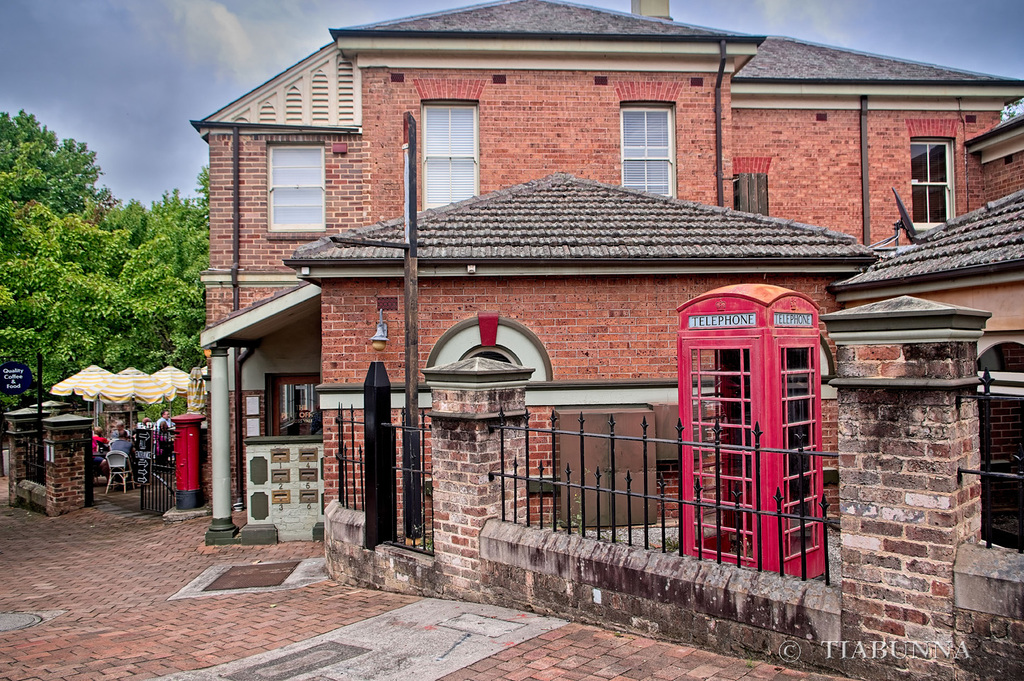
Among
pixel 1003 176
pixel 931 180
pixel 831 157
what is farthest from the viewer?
pixel 931 180

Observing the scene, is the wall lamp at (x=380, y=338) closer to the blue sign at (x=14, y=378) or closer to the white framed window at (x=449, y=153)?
the white framed window at (x=449, y=153)

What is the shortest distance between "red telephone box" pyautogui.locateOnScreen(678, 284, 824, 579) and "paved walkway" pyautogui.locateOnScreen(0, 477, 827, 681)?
3.76ft

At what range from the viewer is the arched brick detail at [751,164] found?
47.5 feet

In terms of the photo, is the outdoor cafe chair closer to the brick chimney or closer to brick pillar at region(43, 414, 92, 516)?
brick pillar at region(43, 414, 92, 516)

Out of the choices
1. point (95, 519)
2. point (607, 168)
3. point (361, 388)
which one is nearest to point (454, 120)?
point (607, 168)

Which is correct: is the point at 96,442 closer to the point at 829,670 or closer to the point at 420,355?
the point at 420,355

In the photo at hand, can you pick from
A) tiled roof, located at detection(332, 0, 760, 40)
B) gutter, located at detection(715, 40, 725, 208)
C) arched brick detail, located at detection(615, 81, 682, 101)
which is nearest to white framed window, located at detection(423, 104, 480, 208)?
tiled roof, located at detection(332, 0, 760, 40)

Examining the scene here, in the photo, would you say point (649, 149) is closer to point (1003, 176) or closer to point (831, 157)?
point (831, 157)

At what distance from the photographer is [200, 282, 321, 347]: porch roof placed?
1001 centimetres

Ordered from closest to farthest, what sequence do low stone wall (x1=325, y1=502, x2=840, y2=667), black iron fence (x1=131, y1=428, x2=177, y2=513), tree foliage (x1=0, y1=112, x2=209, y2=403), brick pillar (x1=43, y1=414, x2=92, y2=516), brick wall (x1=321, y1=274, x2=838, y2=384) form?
1. low stone wall (x1=325, y1=502, x2=840, y2=667)
2. brick wall (x1=321, y1=274, x2=838, y2=384)
3. brick pillar (x1=43, y1=414, x2=92, y2=516)
4. black iron fence (x1=131, y1=428, x2=177, y2=513)
5. tree foliage (x1=0, y1=112, x2=209, y2=403)

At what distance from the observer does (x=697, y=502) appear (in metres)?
4.91

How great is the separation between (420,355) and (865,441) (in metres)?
5.83

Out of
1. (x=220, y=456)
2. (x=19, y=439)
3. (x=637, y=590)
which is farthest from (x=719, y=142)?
(x=19, y=439)

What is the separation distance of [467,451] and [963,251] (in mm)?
6000
